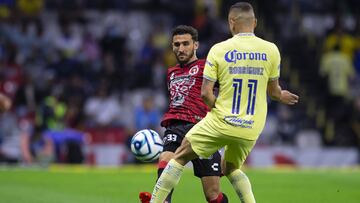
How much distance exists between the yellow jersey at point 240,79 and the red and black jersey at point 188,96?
952 mm

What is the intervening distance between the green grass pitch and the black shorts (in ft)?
9.55

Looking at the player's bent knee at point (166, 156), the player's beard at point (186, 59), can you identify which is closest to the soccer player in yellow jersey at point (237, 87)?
the player's bent knee at point (166, 156)

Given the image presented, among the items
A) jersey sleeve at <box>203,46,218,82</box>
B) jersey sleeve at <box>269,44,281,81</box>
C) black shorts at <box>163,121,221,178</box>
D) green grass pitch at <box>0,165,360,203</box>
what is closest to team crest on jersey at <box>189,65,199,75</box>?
black shorts at <box>163,121,221,178</box>

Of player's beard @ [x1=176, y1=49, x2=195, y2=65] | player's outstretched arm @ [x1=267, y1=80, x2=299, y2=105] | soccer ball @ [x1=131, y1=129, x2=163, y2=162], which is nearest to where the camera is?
player's outstretched arm @ [x1=267, y1=80, x2=299, y2=105]

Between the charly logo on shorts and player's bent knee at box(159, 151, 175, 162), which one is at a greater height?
the charly logo on shorts

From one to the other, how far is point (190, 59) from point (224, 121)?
4.38ft

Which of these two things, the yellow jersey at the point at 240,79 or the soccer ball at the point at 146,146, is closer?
the yellow jersey at the point at 240,79

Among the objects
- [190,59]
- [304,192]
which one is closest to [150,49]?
[304,192]

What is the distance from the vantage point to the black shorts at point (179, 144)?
31.9 feet

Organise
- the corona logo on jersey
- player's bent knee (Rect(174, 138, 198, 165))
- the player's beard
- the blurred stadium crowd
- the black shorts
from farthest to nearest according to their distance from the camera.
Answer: the blurred stadium crowd → the player's beard → the black shorts → player's bent knee (Rect(174, 138, 198, 165)) → the corona logo on jersey

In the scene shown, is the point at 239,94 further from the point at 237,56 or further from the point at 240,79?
the point at 237,56

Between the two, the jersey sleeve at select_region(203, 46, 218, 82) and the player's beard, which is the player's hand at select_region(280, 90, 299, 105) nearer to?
the jersey sleeve at select_region(203, 46, 218, 82)

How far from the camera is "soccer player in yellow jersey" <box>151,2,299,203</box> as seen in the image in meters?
8.90

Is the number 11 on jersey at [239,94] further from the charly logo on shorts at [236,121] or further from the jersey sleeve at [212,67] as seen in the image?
the jersey sleeve at [212,67]
